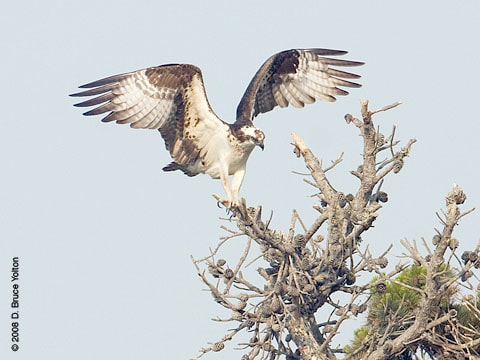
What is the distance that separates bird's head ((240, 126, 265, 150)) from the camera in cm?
1260

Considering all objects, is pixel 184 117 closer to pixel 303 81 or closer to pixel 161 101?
pixel 161 101

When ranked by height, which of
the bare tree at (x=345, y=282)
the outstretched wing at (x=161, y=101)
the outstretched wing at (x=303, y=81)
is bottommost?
the bare tree at (x=345, y=282)

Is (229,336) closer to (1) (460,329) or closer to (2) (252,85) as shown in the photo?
(1) (460,329)

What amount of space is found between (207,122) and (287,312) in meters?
2.95

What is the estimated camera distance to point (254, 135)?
497 inches

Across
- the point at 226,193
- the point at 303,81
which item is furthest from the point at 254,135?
the point at 303,81

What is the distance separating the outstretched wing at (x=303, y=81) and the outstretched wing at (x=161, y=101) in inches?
89.7

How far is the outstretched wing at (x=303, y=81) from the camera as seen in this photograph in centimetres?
1494

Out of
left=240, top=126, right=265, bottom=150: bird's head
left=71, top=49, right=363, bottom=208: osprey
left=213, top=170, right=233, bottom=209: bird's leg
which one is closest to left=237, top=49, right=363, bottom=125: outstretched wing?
left=71, top=49, right=363, bottom=208: osprey

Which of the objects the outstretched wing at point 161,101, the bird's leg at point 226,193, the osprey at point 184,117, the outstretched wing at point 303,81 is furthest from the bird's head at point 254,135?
the outstretched wing at point 303,81

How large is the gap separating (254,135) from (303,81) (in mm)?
2708

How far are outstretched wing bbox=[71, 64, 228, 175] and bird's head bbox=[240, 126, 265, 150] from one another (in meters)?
0.29

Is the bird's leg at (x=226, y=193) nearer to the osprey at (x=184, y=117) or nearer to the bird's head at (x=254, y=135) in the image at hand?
the osprey at (x=184, y=117)

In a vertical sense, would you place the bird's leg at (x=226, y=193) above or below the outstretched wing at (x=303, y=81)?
below
